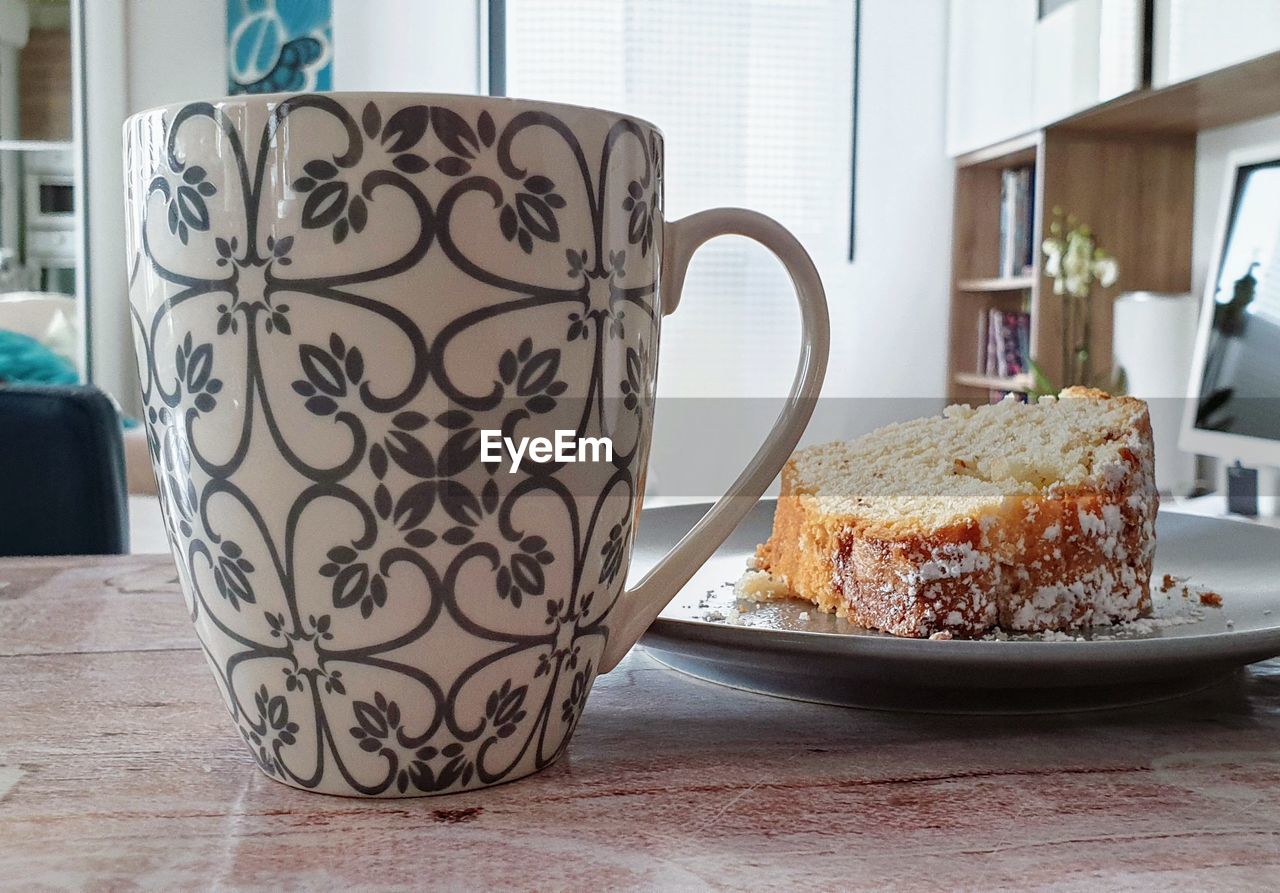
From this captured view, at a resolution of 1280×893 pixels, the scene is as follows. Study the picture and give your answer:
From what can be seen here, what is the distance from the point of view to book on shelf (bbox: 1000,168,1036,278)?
341 cm

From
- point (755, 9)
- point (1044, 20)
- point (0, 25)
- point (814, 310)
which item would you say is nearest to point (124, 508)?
point (814, 310)

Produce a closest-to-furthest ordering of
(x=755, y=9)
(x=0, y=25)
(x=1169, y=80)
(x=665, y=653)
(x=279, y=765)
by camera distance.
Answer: (x=279, y=765) → (x=665, y=653) → (x=1169, y=80) → (x=0, y=25) → (x=755, y=9)

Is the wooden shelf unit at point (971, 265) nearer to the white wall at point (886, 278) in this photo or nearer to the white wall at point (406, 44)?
the white wall at point (886, 278)

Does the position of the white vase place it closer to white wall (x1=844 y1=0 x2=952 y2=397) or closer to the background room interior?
the background room interior

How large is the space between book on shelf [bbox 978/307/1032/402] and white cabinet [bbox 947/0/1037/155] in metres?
0.54

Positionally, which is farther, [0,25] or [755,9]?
[755,9]

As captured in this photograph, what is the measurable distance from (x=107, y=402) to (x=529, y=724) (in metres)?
1.11

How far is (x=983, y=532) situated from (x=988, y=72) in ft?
11.0

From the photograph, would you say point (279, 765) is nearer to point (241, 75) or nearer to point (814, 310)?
point (814, 310)

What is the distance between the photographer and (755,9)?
12.8ft

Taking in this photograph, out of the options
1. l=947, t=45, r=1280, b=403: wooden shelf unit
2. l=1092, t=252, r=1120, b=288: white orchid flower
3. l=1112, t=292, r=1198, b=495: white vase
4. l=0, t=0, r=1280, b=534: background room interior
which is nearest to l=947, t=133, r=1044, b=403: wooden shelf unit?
l=0, t=0, r=1280, b=534: background room interior

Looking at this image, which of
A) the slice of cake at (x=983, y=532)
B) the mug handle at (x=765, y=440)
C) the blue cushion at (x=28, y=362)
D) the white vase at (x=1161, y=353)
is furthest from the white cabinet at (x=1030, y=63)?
the blue cushion at (x=28, y=362)

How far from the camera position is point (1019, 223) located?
3.45 m

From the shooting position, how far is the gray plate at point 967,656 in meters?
0.32
